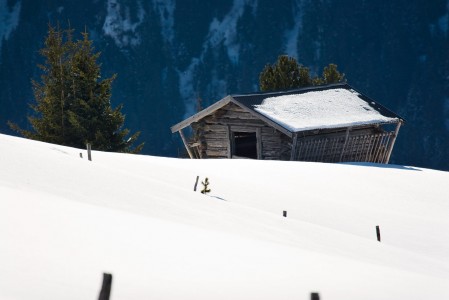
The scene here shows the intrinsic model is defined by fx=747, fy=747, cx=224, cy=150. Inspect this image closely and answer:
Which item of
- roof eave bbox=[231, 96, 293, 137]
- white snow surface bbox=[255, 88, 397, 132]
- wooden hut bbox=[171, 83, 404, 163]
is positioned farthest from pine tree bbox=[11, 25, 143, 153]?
white snow surface bbox=[255, 88, 397, 132]

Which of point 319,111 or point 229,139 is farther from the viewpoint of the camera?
point 229,139

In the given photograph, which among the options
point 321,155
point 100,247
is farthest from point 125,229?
point 321,155

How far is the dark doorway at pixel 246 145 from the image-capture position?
103 ft

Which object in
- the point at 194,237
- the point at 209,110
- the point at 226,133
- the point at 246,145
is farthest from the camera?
the point at 246,145

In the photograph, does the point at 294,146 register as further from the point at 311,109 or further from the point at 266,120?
the point at 311,109

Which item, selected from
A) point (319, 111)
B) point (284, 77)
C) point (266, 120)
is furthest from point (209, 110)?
point (284, 77)

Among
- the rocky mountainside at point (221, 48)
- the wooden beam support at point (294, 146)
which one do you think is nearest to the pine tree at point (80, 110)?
the wooden beam support at point (294, 146)

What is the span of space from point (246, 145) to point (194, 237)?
70.9ft

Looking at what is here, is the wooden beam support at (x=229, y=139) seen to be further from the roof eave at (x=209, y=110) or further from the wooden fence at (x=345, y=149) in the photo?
the wooden fence at (x=345, y=149)

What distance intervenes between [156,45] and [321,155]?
273ft

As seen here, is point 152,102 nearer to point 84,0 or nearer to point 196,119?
point 84,0

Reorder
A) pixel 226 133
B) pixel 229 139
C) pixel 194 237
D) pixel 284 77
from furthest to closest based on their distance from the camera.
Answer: pixel 284 77
pixel 226 133
pixel 229 139
pixel 194 237

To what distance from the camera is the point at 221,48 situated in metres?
107

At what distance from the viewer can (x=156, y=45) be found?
353 feet
